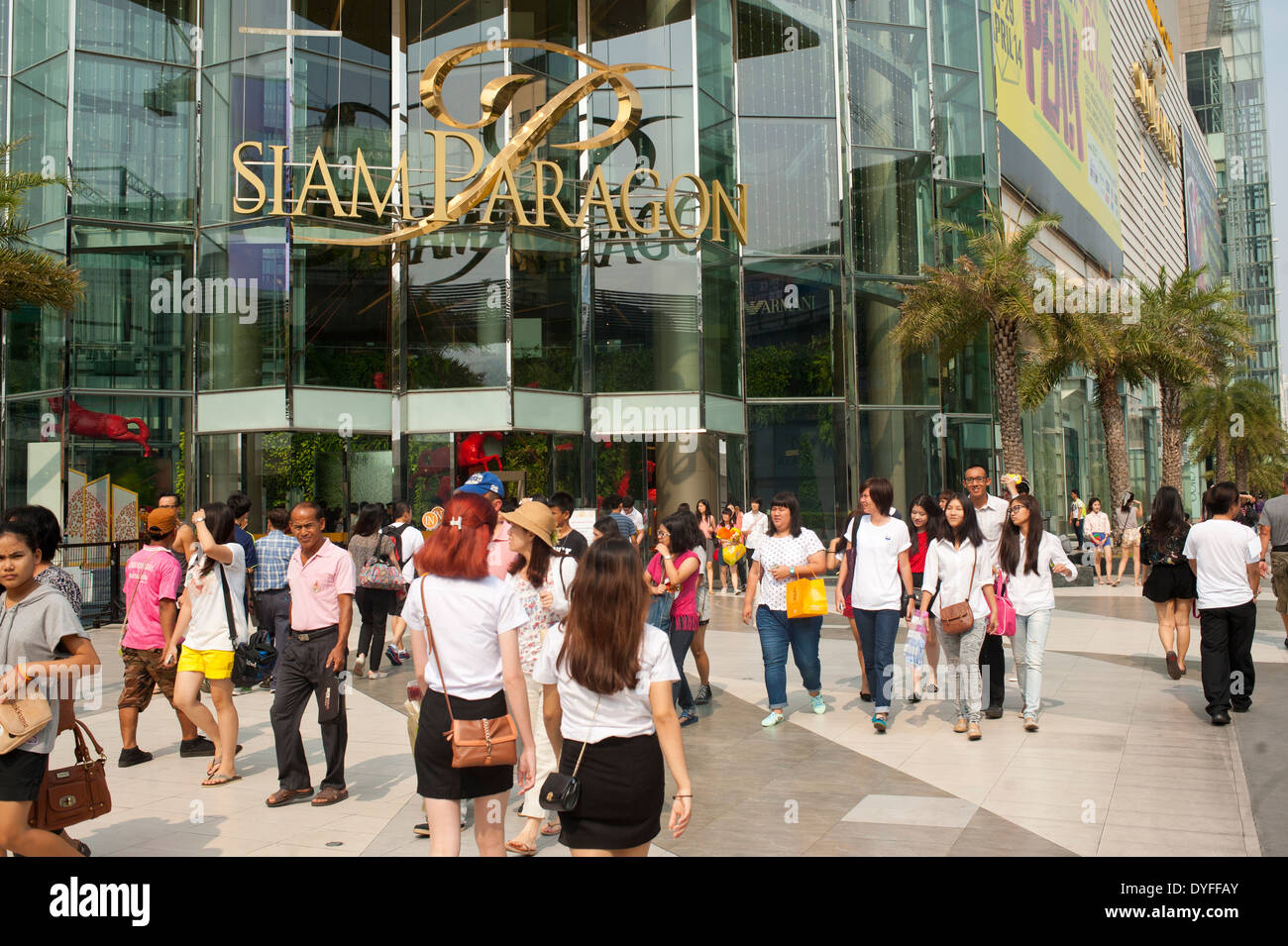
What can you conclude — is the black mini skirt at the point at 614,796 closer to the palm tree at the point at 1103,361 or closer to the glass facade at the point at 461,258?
the glass facade at the point at 461,258

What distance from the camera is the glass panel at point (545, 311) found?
23.0 meters

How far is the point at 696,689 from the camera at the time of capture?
33.3 feet

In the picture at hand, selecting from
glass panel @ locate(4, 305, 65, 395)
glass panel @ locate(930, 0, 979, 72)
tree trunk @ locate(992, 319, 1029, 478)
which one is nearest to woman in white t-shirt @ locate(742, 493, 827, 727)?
tree trunk @ locate(992, 319, 1029, 478)

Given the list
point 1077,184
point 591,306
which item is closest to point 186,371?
point 591,306

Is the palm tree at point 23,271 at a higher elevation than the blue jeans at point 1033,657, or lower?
higher

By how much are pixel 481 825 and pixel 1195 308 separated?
31.1 m

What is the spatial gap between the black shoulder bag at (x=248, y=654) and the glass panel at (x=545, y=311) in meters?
15.4

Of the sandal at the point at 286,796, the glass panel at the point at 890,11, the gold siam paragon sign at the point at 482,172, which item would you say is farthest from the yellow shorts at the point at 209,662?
the glass panel at the point at 890,11

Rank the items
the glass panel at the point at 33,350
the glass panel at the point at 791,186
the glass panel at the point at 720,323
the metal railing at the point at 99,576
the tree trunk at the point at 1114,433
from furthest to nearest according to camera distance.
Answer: the tree trunk at the point at 1114,433, the glass panel at the point at 791,186, the glass panel at the point at 720,323, the glass panel at the point at 33,350, the metal railing at the point at 99,576

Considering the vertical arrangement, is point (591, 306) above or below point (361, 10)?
below

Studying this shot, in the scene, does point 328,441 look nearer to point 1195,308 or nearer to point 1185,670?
point 1185,670

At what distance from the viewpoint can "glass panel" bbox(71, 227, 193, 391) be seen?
843 inches

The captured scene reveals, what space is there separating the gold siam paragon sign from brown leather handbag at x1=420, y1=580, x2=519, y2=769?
18.4 m

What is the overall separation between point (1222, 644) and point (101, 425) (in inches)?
805
